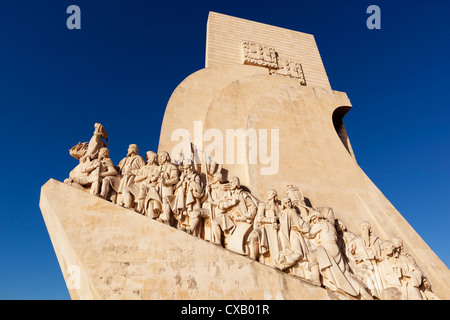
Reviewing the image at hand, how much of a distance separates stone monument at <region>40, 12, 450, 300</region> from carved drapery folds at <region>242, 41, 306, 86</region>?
0.88 m

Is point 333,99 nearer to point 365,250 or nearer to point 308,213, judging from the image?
point 308,213

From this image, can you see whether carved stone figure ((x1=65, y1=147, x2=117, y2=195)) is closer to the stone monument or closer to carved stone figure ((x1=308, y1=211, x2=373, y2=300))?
the stone monument

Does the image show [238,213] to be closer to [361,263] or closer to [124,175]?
[361,263]

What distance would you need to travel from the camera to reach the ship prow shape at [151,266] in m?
3.86

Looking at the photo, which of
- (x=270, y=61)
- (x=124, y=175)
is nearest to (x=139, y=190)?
(x=124, y=175)

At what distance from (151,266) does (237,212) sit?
1.74 meters

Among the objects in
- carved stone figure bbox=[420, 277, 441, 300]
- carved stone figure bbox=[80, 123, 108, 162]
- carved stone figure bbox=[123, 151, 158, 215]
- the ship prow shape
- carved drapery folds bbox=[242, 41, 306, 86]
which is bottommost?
carved stone figure bbox=[420, 277, 441, 300]

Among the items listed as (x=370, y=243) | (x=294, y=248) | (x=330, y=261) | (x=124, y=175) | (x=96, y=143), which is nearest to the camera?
(x=330, y=261)

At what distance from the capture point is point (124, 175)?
5.77 meters

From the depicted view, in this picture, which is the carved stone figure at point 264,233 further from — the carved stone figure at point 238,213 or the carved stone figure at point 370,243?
the carved stone figure at point 370,243

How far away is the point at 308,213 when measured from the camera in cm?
552

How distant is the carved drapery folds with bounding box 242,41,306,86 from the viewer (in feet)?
31.8

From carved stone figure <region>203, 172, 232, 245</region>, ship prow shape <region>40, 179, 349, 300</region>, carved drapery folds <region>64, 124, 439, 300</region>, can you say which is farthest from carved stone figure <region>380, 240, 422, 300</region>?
carved stone figure <region>203, 172, 232, 245</region>
